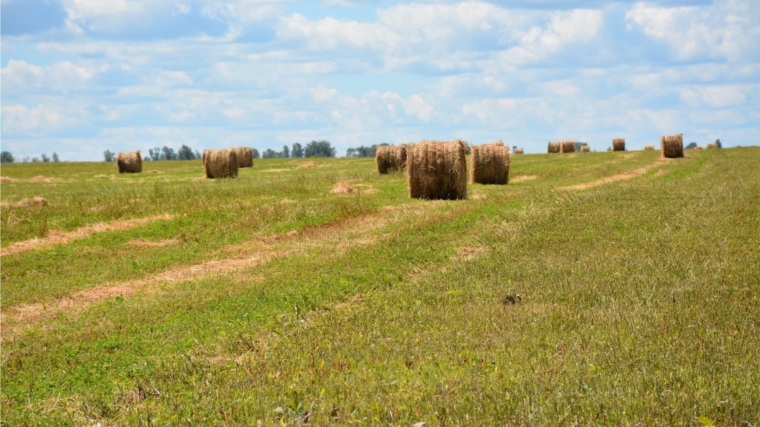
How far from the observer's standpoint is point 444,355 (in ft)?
26.5

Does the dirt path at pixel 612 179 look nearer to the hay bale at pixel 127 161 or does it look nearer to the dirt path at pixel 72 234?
the dirt path at pixel 72 234

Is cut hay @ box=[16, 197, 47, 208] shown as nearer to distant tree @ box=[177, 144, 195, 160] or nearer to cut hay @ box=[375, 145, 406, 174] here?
cut hay @ box=[375, 145, 406, 174]

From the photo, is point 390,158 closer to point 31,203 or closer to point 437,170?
point 437,170

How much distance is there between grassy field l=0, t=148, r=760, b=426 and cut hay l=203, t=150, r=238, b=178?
69.2ft

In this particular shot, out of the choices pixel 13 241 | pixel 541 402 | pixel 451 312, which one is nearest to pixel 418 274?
pixel 451 312

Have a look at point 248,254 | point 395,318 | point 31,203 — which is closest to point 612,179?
point 248,254

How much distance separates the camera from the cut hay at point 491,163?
33156 millimetres

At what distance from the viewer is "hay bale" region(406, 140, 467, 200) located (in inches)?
1010

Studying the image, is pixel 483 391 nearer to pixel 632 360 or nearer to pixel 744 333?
pixel 632 360

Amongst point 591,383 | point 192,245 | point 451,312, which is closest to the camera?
point 591,383

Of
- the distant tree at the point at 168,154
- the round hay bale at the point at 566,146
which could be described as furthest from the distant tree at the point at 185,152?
the round hay bale at the point at 566,146

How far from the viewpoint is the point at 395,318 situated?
9828 millimetres

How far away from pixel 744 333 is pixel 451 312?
11.2ft

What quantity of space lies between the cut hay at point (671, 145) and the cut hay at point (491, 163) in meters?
24.0
